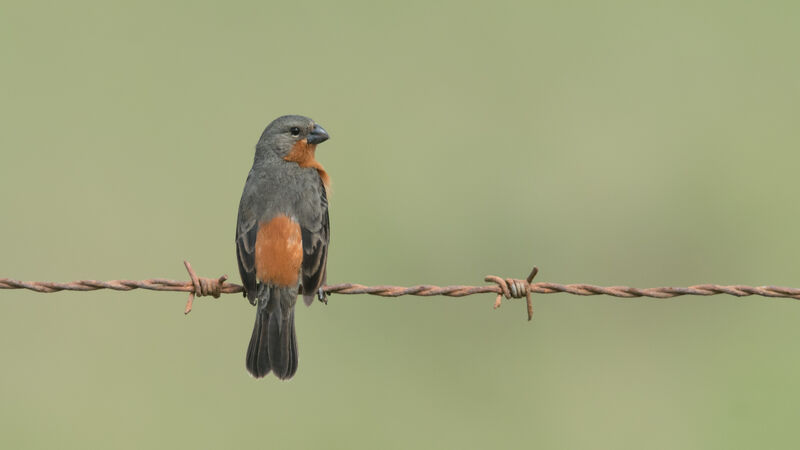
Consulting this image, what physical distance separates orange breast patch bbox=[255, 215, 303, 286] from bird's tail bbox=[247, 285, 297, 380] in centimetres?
8

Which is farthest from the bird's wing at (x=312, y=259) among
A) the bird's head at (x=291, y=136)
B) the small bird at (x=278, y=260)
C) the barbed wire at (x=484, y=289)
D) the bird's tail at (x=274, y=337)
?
the bird's head at (x=291, y=136)

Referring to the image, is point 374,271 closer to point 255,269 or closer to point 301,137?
point 301,137

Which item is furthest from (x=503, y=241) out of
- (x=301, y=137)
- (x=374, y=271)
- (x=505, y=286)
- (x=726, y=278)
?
(x=505, y=286)

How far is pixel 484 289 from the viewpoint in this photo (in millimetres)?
5059

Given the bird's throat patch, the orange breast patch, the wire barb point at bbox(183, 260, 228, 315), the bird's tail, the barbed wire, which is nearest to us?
the barbed wire

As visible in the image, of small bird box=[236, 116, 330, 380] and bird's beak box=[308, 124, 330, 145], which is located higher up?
bird's beak box=[308, 124, 330, 145]

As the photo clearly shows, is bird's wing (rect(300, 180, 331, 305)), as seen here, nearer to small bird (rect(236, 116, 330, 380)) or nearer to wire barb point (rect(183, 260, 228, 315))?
small bird (rect(236, 116, 330, 380))

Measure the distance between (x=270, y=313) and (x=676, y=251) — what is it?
758 cm

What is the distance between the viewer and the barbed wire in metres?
5.08

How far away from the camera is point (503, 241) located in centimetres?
1273

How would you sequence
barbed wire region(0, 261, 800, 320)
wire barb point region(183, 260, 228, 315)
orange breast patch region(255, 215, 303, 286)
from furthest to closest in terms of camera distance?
orange breast patch region(255, 215, 303, 286)
wire barb point region(183, 260, 228, 315)
barbed wire region(0, 261, 800, 320)

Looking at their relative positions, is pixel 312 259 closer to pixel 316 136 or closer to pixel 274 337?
pixel 274 337

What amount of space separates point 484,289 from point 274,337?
5.78 feet

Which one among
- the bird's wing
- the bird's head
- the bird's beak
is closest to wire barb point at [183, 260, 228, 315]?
the bird's wing
